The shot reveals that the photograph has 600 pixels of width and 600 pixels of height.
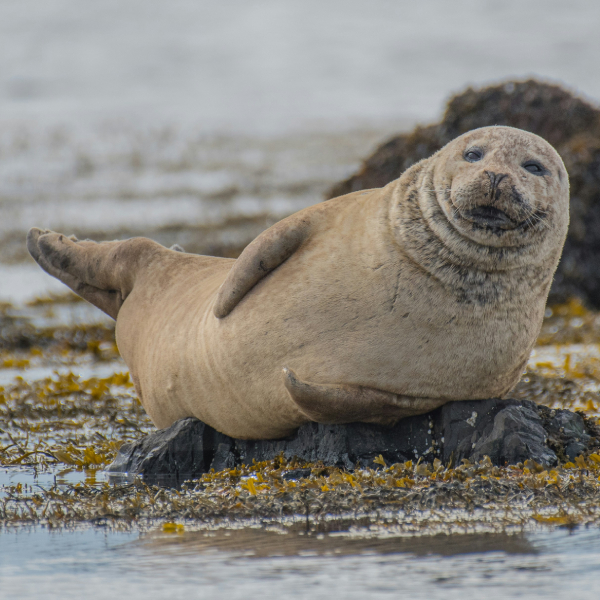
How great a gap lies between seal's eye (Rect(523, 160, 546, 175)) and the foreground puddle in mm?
1745

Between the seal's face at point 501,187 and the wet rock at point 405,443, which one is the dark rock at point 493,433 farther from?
the seal's face at point 501,187

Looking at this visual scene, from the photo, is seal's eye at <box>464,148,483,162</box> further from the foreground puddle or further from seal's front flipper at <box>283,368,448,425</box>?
the foreground puddle

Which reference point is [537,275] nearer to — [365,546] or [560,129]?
[365,546]

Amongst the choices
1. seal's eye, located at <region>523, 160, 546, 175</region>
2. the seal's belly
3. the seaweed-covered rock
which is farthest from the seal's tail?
the seaweed-covered rock

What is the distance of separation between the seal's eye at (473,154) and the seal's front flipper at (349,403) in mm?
1109

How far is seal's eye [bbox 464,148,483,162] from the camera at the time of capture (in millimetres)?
4457

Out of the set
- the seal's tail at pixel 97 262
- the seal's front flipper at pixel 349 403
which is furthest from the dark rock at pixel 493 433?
the seal's tail at pixel 97 262

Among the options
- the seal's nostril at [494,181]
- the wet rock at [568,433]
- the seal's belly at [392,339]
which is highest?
the seal's nostril at [494,181]

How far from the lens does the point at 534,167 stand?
441 cm

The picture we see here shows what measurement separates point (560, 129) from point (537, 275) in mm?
8963

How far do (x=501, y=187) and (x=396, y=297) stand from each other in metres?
0.69

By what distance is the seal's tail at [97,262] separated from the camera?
242 inches

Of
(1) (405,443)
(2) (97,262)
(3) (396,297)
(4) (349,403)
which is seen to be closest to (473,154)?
(3) (396,297)

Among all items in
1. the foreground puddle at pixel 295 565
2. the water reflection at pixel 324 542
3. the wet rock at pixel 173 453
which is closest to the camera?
the foreground puddle at pixel 295 565
